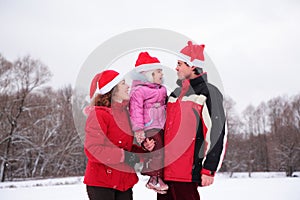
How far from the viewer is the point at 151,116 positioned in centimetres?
236

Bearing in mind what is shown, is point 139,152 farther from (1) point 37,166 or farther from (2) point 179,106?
(1) point 37,166

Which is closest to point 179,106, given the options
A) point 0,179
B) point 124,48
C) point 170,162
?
point 170,162

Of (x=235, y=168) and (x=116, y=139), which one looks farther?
(x=235, y=168)

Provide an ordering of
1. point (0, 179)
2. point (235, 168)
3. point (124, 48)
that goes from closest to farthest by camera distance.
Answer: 1. point (124, 48)
2. point (0, 179)
3. point (235, 168)

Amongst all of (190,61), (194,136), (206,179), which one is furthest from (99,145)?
(190,61)

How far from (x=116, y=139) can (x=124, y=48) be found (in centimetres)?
75

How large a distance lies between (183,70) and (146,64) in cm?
32

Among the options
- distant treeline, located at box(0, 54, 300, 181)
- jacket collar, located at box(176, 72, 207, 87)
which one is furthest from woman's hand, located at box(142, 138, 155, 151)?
distant treeline, located at box(0, 54, 300, 181)

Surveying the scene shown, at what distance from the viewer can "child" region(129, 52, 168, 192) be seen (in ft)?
7.59

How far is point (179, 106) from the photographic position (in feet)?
7.63

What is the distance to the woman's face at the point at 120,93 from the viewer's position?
2436mm

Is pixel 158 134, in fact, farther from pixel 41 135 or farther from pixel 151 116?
pixel 41 135

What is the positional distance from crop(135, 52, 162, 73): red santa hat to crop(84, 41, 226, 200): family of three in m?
0.13

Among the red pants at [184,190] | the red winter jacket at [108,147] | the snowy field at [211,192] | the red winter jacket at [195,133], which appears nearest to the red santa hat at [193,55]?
the red winter jacket at [195,133]
